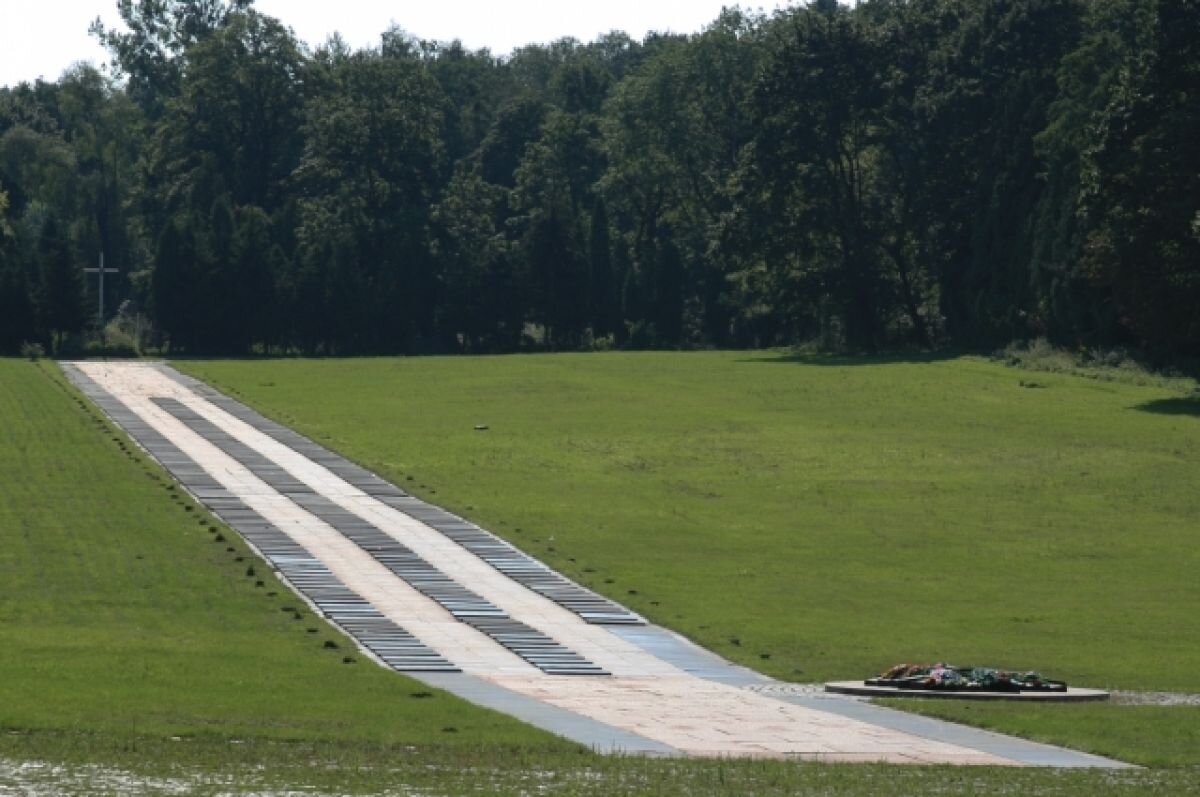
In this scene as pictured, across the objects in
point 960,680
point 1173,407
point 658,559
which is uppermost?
point 1173,407

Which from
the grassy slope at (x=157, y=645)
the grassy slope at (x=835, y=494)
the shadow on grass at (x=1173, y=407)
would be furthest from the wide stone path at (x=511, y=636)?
the shadow on grass at (x=1173, y=407)

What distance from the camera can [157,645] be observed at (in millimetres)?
29250

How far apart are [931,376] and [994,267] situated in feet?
44.6

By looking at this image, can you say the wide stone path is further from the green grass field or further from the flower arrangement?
the flower arrangement

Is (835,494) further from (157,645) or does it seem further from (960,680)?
(157,645)

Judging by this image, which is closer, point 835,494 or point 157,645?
point 157,645

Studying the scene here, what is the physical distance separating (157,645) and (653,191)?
112 metres

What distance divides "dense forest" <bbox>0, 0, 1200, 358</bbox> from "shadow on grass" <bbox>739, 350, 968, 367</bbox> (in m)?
2.47

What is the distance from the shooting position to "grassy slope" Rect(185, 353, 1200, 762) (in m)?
33.7

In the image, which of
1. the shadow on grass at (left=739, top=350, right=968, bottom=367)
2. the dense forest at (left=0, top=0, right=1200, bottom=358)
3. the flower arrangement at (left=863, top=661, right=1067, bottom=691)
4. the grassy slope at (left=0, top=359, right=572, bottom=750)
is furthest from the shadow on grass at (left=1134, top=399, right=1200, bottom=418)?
the flower arrangement at (left=863, top=661, right=1067, bottom=691)

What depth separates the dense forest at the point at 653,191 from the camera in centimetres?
8756

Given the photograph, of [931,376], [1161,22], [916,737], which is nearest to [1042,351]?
[931,376]

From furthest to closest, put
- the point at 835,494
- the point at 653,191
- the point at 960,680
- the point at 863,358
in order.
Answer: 1. the point at 653,191
2. the point at 863,358
3. the point at 835,494
4. the point at 960,680

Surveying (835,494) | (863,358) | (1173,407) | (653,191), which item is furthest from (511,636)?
(653,191)
